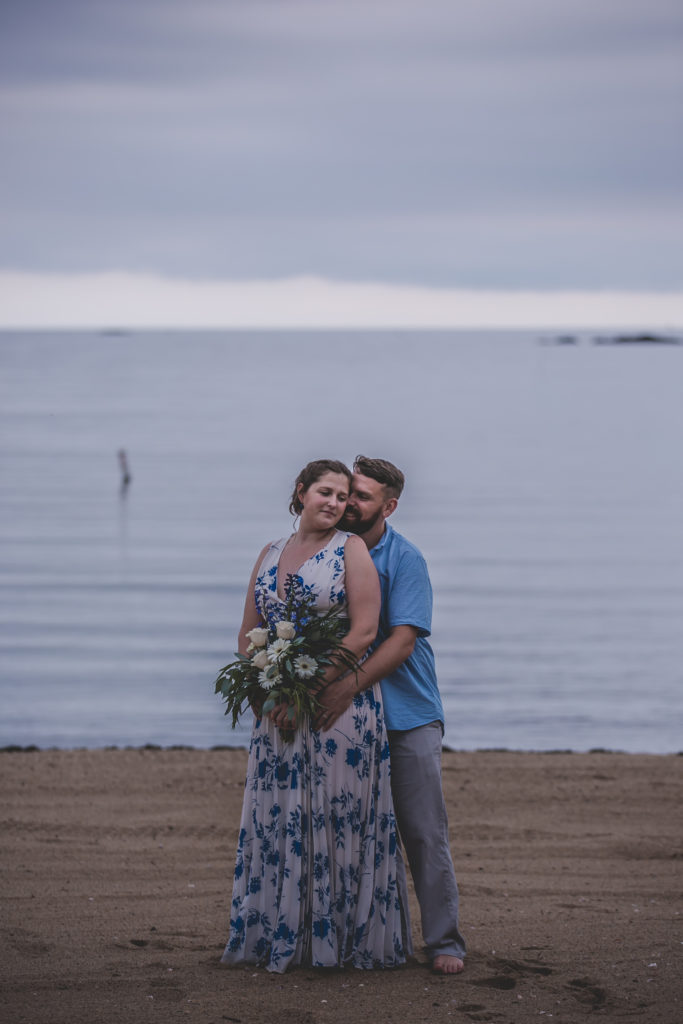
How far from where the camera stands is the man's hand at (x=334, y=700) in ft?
16.1

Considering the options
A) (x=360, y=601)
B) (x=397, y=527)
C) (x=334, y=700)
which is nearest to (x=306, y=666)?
(x=334, y=700)

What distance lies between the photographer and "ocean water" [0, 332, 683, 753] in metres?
12.7

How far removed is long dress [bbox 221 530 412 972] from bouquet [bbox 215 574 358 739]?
0.18ft

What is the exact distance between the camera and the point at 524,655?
1524cm

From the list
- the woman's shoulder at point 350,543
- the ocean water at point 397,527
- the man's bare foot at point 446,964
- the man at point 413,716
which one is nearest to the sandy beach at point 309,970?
the man's bare foot at point 446,964

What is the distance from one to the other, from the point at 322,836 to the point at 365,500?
1.29 metres

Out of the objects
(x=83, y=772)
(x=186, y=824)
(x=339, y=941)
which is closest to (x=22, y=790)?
(x=83, y=772)

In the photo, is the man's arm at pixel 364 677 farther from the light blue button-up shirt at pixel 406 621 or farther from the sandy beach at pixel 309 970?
the sandy beach at pixel 309 970

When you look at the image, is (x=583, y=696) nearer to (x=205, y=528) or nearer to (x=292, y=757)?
(x=292, y=757)

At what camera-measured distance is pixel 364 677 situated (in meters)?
4.90

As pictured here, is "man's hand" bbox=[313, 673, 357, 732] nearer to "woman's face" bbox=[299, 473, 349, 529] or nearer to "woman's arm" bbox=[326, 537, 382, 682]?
"woman's arm" bbox=[326, 537, 382, 682]

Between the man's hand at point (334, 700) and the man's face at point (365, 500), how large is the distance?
64cm

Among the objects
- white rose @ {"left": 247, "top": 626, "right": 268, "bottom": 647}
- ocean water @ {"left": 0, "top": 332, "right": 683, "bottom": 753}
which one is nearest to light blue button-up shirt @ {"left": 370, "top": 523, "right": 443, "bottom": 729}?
white rose @ {"left": 247, "top": 626, "right": 268, "bottom": 647}

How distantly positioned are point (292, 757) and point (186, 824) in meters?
3.10
